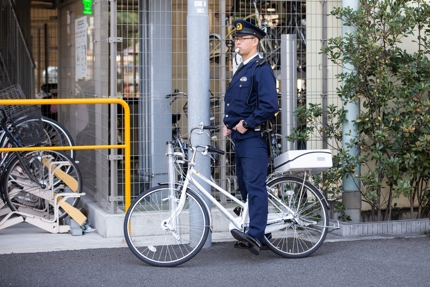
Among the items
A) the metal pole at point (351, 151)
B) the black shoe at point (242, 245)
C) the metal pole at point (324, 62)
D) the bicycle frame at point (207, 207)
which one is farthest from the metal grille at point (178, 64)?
the black shoe at point (242, 245)

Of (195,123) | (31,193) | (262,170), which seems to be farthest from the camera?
(31,193)

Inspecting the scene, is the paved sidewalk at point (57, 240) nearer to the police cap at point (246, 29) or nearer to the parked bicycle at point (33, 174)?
the parked bicycle at point (33, 174)

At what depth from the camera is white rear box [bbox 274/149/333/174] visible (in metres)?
6.27

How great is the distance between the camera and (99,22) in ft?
25.5

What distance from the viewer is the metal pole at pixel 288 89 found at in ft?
24.8


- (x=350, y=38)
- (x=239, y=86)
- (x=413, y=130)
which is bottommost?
(x=413, y=130)

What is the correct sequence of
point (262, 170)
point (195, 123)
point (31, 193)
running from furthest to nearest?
point (31, 193) < point (195, 123) < point (262, 170)

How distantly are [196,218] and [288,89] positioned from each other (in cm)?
219

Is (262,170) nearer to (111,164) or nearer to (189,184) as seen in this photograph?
(189,184)

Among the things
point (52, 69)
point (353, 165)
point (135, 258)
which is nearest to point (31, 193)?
point (135, 258)

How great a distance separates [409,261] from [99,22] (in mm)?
4088

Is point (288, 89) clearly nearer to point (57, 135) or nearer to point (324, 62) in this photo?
point (324, 62)

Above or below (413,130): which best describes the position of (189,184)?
below

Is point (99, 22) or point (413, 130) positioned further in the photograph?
point (99, 22)
